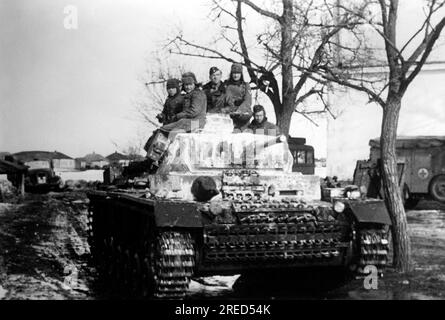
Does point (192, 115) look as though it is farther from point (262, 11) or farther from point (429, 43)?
point (262, 11)

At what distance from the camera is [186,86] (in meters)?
9.01

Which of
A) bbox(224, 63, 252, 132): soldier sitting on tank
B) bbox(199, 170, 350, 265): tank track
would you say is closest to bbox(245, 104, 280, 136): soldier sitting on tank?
bbox(224, 63, 252, 132): soldier sitting on tank

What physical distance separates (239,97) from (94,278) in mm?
3352

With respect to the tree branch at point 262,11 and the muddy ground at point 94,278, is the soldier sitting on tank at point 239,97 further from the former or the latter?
the tree branch at point 262,11

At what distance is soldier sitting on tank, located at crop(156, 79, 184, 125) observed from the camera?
9709 mm

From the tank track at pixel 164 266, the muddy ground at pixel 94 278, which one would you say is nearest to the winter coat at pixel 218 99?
the muddy ground at pixel 94 278

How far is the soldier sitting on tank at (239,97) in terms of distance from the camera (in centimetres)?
951

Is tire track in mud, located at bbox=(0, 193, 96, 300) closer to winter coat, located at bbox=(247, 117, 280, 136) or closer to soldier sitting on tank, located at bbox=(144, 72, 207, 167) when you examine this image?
soldier sitting on tank, located at bbox=(144, 72, 207, 167)

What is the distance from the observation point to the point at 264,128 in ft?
30.2

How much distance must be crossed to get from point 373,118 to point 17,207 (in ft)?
39.0

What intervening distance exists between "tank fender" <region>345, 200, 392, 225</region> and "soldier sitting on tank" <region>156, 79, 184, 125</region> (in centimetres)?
320

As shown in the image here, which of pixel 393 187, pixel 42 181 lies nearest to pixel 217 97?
pixel 393 187

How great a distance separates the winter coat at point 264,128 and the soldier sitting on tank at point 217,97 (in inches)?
18.1
